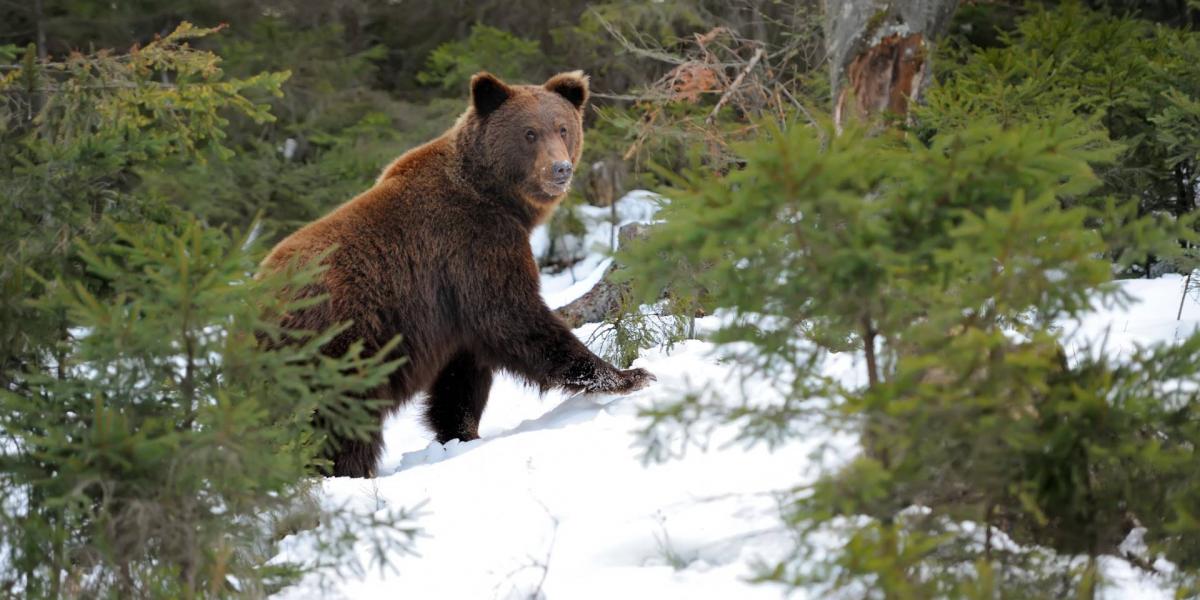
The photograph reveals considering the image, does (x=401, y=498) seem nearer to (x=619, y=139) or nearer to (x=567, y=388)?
(x=567, y=388)

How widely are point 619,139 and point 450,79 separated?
250cm

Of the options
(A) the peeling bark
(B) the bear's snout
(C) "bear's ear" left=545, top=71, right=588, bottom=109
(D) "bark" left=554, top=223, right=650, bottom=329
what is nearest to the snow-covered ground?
(B) the bear's snout

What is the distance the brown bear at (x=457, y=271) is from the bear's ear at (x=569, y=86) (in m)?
0.35

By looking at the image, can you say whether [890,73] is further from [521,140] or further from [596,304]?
[521,140]

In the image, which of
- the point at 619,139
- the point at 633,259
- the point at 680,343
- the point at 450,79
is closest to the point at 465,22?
the point at 450,79

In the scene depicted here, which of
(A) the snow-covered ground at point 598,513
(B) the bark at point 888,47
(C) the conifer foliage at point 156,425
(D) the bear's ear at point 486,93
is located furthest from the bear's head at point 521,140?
(C) the conifer foliage at point 156,425

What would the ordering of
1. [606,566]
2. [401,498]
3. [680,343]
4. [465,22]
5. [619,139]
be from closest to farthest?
[606,566] < [401,498] < [680,343] < [619,139] < [465,22]

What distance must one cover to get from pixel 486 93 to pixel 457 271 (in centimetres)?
120

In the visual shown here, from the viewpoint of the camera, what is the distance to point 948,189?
10.1 ft

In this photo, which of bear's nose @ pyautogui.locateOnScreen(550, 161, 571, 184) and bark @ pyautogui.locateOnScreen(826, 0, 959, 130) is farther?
bark @ pyautogui.locateOnScreen(826, 0, 959, 130)

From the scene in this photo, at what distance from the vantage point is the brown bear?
594 centimetres

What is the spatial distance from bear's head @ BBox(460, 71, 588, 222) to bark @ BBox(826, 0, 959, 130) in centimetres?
225

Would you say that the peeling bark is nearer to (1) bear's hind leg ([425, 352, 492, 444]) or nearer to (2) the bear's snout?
(2) the bear's snout

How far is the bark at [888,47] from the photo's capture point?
7953 mm
